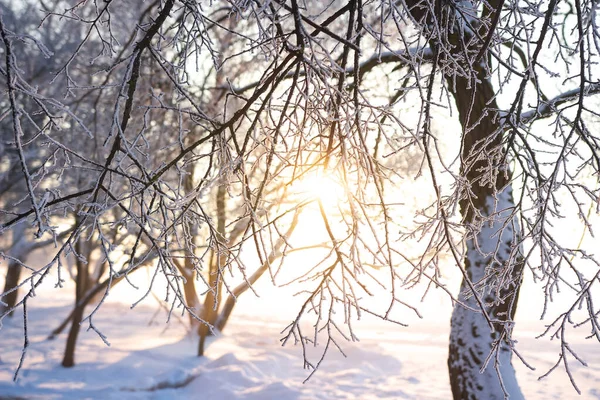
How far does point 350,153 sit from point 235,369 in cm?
810

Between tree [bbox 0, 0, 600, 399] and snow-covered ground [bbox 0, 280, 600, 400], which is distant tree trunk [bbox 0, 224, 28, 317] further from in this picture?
tree [bbox 0, 0, 600, 399]

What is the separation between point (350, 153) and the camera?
95.4 inches

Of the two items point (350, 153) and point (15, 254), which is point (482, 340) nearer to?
point (350, 153)

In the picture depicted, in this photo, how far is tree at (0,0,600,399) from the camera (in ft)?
7.12

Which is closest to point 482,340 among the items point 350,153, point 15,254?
point 350,153

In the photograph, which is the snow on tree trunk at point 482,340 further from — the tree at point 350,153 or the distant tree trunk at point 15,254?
the distant tree trunk at point 15,254

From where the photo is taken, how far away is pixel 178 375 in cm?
933

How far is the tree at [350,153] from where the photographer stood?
2170mm

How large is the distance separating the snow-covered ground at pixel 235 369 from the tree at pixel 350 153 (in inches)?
48.9

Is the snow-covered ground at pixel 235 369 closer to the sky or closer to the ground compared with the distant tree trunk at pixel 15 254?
closer to the ground

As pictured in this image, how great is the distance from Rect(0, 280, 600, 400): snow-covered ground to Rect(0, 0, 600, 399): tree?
4.07 feet

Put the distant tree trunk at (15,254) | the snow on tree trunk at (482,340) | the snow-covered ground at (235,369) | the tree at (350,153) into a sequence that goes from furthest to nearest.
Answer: the distant tree trunk at (15,254), the snow-covered ground at (235,369), the snow on tree trunk at (482,340), the tree at (350,153)

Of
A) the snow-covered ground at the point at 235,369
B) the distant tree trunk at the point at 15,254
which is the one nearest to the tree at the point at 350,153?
the snow-covered ground at the point at 235,369

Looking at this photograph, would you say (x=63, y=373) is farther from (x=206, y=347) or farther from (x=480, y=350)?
(x=480, y=350)
